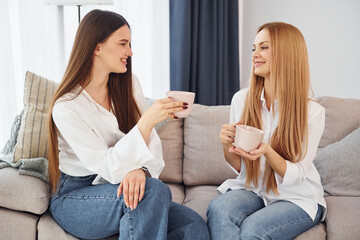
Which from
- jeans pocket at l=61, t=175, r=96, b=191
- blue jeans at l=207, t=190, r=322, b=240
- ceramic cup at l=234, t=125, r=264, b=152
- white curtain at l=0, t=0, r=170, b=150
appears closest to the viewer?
ceramic cup at l=234, t=125, r=264, b=152

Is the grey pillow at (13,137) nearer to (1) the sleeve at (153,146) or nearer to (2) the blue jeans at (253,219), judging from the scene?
(1) the sleeve at (153,146)

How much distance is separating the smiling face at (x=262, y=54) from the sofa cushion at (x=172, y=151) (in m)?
0.68

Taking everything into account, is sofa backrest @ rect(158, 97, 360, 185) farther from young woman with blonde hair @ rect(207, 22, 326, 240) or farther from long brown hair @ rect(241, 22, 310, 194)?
long brown hair @ rect(241, 22, 310, 194)

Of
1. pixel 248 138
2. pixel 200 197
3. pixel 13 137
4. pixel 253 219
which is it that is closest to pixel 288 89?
pixel 248 138

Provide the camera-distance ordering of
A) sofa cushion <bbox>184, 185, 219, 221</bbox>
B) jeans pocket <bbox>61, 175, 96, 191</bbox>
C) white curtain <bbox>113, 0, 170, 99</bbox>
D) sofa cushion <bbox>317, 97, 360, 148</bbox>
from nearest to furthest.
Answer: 1. jeans pocket <bbox>61, 175, 96, 191</bbox>
2. sofa cushion <bbox>184, 185, 219, 221</bbox>
3. sofa cushion <bbox>317, 97, 360, 148</bbox>
4. white curtain <bbox>113, 0, 170, 99</bbox>

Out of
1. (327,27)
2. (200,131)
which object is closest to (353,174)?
(200,131)

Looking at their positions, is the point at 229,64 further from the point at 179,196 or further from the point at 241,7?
the point at 179,196

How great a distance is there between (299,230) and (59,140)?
39.1 inches

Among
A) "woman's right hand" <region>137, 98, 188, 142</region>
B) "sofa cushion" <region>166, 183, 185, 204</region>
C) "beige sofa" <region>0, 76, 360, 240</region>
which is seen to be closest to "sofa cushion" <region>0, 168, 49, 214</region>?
"beige sofa" <region>0, 76, 360, 240</region>

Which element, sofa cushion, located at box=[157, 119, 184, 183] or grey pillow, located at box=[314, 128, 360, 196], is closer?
grey pillow, located at box=[314, 128, 360, 196]

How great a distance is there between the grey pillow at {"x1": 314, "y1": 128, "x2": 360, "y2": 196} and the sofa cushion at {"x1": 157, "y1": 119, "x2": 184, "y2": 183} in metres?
0.72

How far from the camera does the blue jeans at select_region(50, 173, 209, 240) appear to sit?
4.25 ft

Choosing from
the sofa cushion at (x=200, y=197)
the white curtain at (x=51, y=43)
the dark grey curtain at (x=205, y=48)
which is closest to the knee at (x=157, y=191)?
the sofa cushion at (x=200, y=197)

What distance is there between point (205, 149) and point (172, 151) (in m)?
0.18
